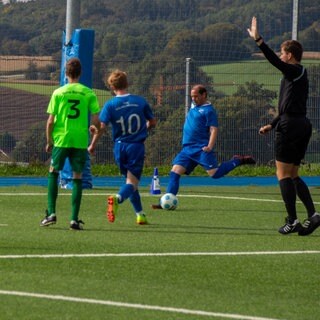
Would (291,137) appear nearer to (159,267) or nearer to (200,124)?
(159,267)

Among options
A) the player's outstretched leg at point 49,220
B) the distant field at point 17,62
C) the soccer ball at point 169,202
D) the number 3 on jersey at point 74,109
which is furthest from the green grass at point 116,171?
the player's outstretched leg at point 49,220

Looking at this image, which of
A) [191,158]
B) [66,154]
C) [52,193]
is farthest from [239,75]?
[52,193]

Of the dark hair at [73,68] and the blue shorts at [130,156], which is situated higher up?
the dark hair at [73,68]

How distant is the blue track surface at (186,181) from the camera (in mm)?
23167

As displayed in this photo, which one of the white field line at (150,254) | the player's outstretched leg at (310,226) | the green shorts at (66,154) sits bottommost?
the player's outstretched leg at (310,226)

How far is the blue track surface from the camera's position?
23.2 m

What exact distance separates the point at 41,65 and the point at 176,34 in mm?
3379

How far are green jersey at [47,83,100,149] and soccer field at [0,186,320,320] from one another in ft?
3.16

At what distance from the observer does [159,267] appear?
35.1ft

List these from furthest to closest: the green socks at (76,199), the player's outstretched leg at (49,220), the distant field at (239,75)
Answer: the distant field at (239,75) → the player's outstretched leg at (49,220) → the green socks at (76,199)

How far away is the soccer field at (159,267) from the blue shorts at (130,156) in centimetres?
63

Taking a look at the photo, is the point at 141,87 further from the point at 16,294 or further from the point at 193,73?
the point at 16,294

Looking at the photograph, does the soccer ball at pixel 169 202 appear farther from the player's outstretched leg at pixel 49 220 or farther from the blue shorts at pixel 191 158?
the player's outstretched leg at pixel 49 220

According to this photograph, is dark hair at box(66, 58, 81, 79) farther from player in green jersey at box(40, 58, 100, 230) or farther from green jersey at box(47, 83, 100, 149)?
green jersey at box(47, 83, 100, 149)
